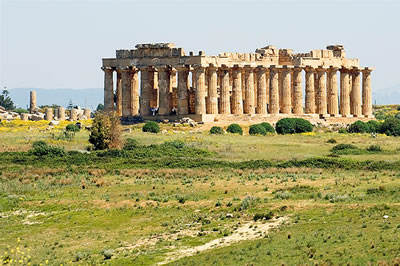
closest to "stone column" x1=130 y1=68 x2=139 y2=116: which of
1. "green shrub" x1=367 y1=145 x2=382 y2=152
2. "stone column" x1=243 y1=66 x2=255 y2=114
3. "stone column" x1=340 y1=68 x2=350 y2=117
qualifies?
"stone column" x1=243 y1=66 x2=255 y2=114

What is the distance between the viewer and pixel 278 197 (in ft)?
151

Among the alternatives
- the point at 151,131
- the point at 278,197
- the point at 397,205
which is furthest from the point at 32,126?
the point at 397,205

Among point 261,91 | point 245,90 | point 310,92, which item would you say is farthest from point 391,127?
point 245,90

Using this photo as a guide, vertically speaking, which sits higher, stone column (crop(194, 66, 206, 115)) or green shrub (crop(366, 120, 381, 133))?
stone column (crop(194, 66, 206, 115))

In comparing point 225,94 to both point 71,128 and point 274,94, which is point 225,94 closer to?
point 274,94

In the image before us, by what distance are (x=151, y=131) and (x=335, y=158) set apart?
85.9 ft

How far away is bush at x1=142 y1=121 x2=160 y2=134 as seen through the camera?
85.9 meters

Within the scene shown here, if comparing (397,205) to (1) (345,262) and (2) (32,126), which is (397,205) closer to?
(1) (345,262)

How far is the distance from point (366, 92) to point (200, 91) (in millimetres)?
26038

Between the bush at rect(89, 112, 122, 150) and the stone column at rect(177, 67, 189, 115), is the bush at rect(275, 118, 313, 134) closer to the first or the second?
the stone column at rect(177, 67, 189, 115)

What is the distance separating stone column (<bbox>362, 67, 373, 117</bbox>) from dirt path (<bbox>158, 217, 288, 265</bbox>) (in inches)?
2804

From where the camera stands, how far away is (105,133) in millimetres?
73500

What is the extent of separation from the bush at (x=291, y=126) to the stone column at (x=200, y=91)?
887cm

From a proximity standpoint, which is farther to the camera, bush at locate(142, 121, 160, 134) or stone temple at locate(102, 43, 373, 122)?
stone temple at locate(102, 43, 373, 122)
